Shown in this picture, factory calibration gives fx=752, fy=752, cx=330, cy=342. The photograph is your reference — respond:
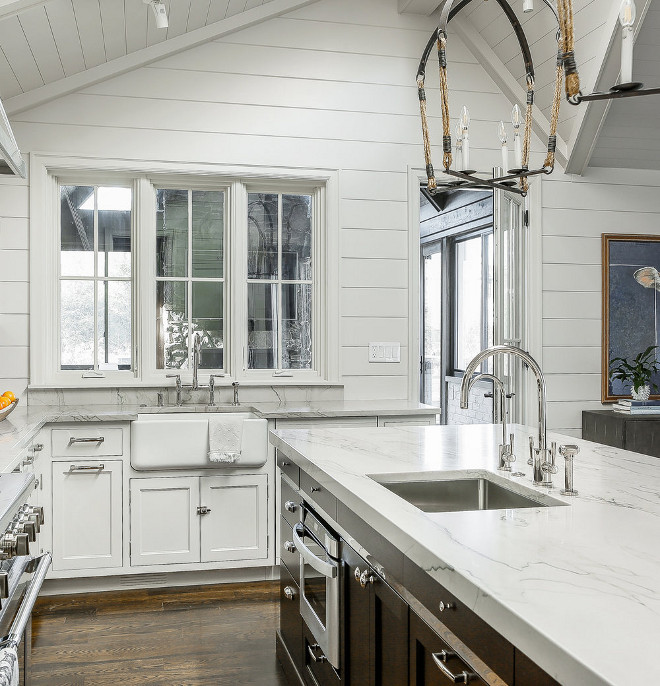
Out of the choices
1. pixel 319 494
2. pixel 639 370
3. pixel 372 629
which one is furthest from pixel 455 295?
pixel 372 629

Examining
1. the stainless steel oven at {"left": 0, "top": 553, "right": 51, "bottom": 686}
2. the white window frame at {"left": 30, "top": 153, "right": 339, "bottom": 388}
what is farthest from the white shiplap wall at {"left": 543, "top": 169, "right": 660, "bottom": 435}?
the stainless steel oven at {"left": 0, "top": 553, "right": 51, "bottom": 686}

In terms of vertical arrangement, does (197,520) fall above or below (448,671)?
below

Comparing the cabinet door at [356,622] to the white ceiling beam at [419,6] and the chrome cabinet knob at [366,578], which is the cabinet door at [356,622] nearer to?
the chrome cabinet knob at [366,578]

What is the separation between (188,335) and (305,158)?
1.24m

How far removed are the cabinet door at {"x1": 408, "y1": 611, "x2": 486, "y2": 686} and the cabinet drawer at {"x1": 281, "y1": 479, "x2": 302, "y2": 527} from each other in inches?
41.3

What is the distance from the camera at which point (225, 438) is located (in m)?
3.77

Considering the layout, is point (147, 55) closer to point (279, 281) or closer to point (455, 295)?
point (279, 281)

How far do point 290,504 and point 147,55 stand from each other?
9.11 feet

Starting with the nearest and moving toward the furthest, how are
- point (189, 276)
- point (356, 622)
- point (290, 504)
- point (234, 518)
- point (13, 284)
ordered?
1. point (356, 622)
2. point (290, 504)
3. point (234, 518)
4. point (13, 284)
5. point (189, 276)

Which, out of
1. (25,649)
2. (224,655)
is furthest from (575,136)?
(25,649)

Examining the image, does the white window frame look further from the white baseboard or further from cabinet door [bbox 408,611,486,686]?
cabinet door [bbox 408,611,486,686]

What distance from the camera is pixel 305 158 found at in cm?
442

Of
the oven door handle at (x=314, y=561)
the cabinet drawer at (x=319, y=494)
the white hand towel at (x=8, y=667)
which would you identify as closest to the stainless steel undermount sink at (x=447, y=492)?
the cabinet drawer at (x=319, y=494)

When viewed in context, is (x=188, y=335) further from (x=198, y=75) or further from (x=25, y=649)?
(x=25, y=649)
